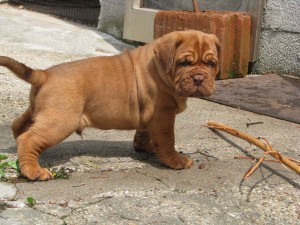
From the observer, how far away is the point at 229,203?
353 centimetres

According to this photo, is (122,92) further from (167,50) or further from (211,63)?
(211,63)

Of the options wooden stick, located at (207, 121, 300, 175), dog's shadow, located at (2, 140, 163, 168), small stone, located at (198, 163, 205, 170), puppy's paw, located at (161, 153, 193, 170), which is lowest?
dog's shadow, located at (2, 140, 163, 168)

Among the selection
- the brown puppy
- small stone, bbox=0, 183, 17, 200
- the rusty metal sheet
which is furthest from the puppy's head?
the rusty metal sheet

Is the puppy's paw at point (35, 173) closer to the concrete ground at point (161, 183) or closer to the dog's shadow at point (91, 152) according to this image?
the concrete ground at point (161, 183)

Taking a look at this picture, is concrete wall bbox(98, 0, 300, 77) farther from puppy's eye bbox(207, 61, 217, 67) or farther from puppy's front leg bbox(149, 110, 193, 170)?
puppy's front leg bbox(149, 110, 193, 170)

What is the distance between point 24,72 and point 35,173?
0.70m

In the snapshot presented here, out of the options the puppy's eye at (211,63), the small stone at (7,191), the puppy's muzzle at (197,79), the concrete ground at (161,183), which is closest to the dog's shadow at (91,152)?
the concrete ground at (161,183)

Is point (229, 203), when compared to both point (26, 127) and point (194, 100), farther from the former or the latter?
point (194, 100)

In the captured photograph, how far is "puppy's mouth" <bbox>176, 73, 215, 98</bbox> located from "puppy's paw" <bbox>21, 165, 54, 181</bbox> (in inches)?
42.4

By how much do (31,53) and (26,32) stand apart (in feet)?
5.08

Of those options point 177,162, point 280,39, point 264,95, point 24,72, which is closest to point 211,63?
point 177,162

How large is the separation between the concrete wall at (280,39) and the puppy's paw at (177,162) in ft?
12.8

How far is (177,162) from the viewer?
412cm

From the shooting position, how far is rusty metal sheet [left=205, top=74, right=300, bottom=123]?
5945mm
